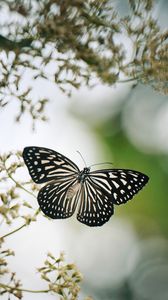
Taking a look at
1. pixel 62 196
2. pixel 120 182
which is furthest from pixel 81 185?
pixel 120 182

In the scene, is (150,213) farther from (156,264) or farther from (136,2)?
(136,2)

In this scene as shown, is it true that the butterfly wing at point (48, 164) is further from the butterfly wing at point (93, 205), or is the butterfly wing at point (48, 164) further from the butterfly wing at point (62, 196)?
the butterfly wing at point (93, 205)

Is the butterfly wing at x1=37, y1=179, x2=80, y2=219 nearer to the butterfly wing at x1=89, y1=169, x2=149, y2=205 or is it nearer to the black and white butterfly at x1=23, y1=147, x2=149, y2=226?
the black and white butterfly at x1=23, y1=147, x2=149, y2=226

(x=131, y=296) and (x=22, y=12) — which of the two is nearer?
(x=22, y=12)

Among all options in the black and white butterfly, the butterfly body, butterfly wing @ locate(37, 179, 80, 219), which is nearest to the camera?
butterfly wing @ locate(37, 179, 80, 219)

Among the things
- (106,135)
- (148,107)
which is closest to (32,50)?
(106,135)

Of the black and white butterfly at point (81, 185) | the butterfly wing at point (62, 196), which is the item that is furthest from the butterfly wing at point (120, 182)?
the butterfly wing at point (62, 196)

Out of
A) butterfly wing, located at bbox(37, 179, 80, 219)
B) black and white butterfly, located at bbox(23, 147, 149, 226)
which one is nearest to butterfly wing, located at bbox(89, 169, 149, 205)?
black and white butterfly, located at bbox(23, 147, 149, 226)
